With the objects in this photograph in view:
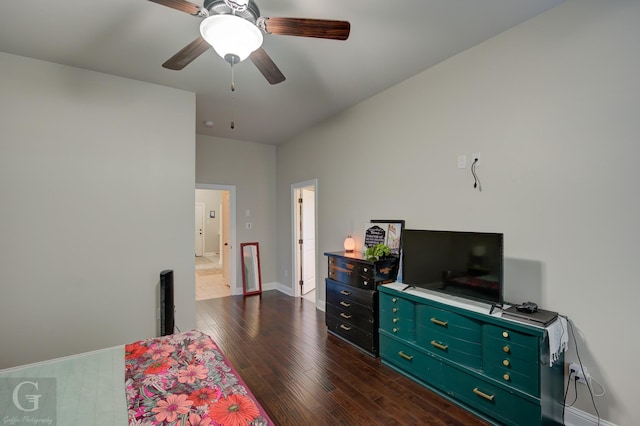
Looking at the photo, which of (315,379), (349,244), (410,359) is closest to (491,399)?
(410,359)

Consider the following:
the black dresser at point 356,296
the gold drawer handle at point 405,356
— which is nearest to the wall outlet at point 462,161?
the black dresser at point 356,296

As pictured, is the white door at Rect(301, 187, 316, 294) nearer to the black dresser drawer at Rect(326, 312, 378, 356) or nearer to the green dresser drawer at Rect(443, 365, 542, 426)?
the black dresser drawer at Rect(326, 312, 378, 356)

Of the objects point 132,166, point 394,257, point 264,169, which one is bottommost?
point 394,257

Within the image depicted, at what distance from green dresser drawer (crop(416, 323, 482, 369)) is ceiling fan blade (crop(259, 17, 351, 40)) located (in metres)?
2.35

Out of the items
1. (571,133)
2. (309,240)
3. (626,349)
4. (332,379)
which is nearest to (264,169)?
(309,240)

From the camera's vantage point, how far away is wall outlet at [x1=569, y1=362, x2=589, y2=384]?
77.3 inches

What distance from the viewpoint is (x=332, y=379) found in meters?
2.64

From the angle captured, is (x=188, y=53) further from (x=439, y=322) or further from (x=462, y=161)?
(x=439, y=322)

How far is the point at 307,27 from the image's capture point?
1707mm

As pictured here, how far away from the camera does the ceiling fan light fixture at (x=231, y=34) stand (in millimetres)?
1553

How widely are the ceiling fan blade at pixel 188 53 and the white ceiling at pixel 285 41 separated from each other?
1.19 feet

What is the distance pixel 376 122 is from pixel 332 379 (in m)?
2.94

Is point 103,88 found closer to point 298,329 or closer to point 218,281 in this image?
point 298,329

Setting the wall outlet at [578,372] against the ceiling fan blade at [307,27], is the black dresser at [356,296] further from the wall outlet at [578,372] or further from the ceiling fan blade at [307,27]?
the ceiling fan blade at [307,27]
